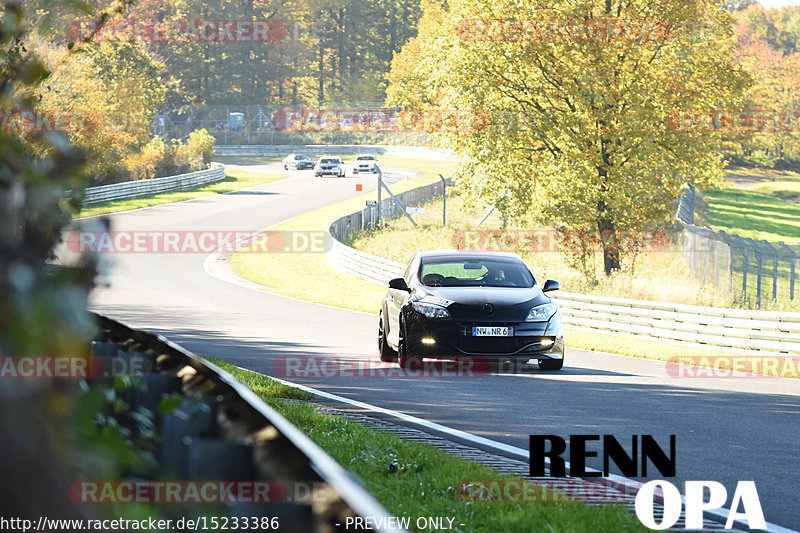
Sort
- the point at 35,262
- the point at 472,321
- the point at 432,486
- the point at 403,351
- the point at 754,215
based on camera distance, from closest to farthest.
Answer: the point at 35,262 < the point at 432,486 < the point at 472,321 < the point at 403,351 < the point at 754,215

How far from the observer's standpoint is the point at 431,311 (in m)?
14.0

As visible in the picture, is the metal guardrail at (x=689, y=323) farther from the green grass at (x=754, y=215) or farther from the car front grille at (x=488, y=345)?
the green grass at (x=754, y=215)

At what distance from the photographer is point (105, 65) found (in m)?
68.6

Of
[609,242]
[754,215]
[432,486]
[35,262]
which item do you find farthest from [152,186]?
[35,262]

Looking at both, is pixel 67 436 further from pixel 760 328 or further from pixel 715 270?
pixel 715 270

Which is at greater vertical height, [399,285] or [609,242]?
[399,285]

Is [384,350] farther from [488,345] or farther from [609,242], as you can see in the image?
[609,242]

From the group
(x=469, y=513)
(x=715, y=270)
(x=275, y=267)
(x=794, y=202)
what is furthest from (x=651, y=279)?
(x=794, y=202)

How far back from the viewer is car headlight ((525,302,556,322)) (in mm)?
14100

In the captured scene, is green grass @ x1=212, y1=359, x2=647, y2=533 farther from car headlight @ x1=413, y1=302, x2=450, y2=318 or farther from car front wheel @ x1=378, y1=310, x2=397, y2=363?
car front wheel @ x1=378, y1=310, x2=397, y2=363

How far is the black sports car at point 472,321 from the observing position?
13898mm

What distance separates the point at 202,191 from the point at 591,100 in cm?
3928

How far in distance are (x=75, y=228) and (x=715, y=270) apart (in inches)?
998

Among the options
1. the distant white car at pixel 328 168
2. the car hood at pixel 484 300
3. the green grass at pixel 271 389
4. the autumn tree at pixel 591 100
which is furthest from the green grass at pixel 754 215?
the green grass at pixel 271 389
